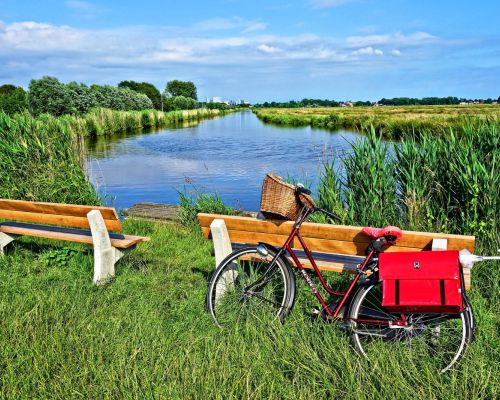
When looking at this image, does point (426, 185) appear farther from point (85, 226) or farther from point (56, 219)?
point (56, 219)

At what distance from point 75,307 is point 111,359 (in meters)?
0.95

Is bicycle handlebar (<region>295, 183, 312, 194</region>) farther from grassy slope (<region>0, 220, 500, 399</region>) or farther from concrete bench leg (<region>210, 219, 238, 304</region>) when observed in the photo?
grassy slope (<region>0, 220, 500, 399</region>)

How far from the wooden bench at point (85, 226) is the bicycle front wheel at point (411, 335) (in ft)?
8.28

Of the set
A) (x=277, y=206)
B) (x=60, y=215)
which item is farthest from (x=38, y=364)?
(x=60, y=215)

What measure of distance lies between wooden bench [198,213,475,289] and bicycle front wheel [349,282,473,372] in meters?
0.41

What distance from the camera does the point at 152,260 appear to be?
5.53 metres

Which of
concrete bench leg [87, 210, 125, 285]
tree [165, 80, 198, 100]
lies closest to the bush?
tree [165, 80, 198, 100]

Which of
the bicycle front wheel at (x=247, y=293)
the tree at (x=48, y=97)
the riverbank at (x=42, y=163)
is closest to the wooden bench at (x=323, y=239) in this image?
the bicycle front wheel at (x=247, y=293)

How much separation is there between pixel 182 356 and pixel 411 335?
1.38 meters

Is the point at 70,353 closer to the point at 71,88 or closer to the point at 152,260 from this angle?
the point at 152,260

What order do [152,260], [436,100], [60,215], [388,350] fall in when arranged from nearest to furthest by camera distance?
1. [388,350]
2. [60,215]
3. [152,260]
4. [436,100]

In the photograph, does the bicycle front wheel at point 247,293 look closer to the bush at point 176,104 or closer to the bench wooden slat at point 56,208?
the bench wooden slat at point 56,208

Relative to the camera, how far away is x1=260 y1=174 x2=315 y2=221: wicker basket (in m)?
3.54

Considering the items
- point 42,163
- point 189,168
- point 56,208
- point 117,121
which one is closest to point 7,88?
point 117,121
